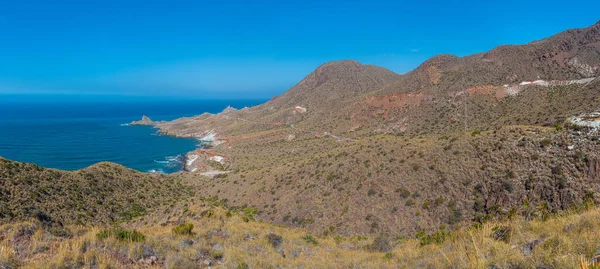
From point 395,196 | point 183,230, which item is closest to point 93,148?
point 395,196

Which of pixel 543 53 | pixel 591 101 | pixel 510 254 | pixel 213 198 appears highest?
pixel 543 53

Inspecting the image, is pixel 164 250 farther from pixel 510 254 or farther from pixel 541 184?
pixel 541 184

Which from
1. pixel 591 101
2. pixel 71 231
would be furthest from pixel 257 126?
pixel 71 231

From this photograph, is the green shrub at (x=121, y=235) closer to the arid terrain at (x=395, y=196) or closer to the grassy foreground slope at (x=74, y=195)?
the arid terrain at (x=395, y=196)

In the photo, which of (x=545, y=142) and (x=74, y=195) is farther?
(x=74, y=195)

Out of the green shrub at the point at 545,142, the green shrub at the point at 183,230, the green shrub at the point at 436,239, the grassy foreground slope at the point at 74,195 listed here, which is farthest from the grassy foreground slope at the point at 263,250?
the green shrub at the point at 545,142

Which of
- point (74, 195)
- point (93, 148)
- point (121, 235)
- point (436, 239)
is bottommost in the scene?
point (93, 148)

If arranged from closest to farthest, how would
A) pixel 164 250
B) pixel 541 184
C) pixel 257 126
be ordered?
pixel 164 250, pixel 541 184, pixel 257 126

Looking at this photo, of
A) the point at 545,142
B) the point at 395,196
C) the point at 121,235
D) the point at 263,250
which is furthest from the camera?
the point at 395,196

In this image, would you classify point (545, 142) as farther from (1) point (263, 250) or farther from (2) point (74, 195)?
(2) point (74, 195)

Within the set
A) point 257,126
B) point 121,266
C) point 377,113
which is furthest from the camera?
point 257,126

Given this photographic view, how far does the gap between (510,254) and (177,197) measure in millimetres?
36397

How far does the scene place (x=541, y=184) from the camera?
19.3 m

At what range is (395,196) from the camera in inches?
934
